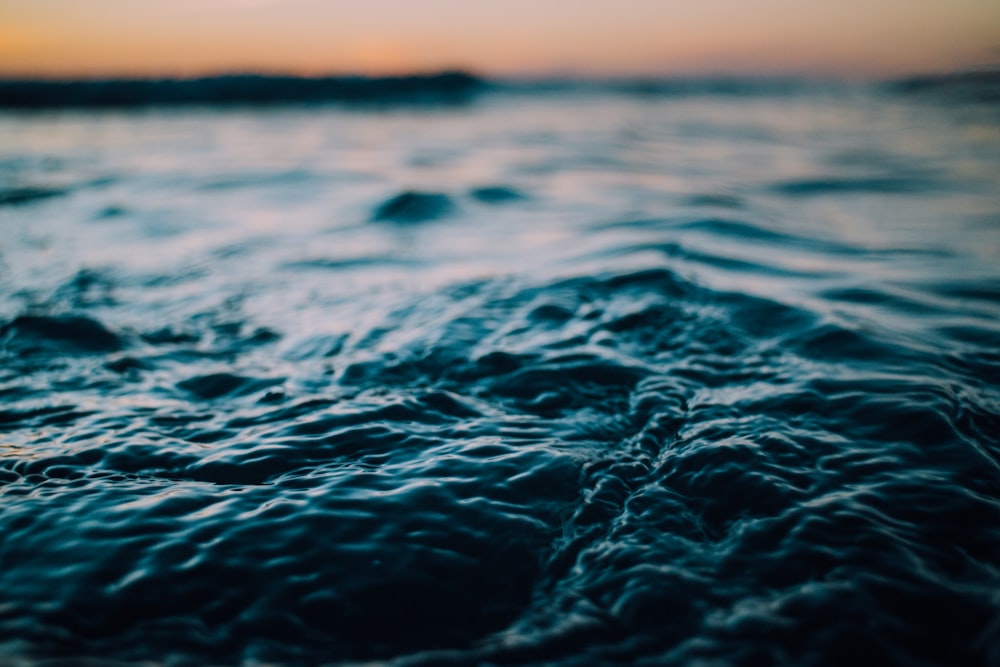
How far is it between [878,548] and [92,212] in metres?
10.2

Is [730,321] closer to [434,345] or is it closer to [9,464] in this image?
[434,345]

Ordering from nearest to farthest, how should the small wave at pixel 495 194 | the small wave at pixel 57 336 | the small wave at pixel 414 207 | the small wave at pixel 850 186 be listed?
the small wave at pixel 57 336 → the small wave at pixel 414 207 → the small wave at pixel 495 194 → the small wave at pixel 850 186

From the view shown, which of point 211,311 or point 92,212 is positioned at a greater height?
point 92,212

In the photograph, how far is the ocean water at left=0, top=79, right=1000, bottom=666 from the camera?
199 centimetres

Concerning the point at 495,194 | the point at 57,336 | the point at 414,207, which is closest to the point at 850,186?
the point at 495,194

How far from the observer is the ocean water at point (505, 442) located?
1.99 metres

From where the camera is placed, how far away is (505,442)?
304cm

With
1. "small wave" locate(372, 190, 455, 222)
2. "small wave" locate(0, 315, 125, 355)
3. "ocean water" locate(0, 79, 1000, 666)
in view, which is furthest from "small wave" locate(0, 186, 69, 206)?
"small wave" locate(0, 315, 125, 355)

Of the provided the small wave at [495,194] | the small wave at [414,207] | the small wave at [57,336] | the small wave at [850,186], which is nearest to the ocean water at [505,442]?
the small wave at [57,336]

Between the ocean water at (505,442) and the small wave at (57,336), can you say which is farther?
the small wave at (57,336)

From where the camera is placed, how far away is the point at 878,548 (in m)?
2.26

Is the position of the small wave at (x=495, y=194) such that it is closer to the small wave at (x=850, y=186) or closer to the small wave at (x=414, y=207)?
the small wave at (x=414, y=207)

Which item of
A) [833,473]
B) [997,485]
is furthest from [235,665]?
[997,485]

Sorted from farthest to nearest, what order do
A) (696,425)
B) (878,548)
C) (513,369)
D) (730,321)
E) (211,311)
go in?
(211,311)
(730,321)
(513,369)
(696,425)
(878,548)
